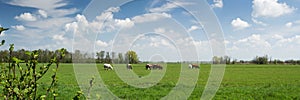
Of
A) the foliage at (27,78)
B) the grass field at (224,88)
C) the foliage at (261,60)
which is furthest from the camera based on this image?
the foliage at (261,60)

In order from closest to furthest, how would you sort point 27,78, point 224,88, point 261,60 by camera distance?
point 27,78 → point 224,88 → point 261,60

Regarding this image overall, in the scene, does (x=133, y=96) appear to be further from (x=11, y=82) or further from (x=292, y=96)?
(x=11, y=82)

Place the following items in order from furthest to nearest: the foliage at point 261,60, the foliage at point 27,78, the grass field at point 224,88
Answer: the foliage at point 261,60 → the grass field at point 224,88 → the foliage at point 27,78

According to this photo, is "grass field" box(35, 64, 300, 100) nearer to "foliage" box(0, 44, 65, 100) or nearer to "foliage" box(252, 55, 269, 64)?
"foliage" box(0, 44, 65, 100)

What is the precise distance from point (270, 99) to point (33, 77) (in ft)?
38.9

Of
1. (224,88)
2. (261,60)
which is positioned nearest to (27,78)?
(224,88)

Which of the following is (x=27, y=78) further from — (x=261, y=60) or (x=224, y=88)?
(x=261, y=60)

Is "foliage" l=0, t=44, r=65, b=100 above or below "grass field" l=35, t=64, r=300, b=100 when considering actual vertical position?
above

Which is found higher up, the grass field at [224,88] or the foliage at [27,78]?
the foliage at [27,78]

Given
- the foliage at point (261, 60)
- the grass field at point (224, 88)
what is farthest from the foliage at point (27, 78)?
the foliage at point (261, 60)

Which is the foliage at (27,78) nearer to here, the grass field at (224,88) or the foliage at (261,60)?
the grass field at (224,88)

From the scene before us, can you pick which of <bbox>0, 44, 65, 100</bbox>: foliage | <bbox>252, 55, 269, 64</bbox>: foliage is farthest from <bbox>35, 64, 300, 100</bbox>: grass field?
<bbox>252, 55, 269, 64</bbox>: foliage

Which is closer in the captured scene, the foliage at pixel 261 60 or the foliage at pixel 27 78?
the foliage at pixel 27 78

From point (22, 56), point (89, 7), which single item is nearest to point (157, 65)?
point (89, 7)
